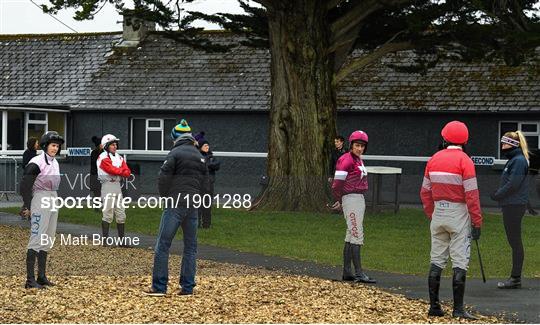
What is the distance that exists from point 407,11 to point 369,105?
8.11 meters

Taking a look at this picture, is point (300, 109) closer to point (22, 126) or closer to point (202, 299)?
point (202, 299)

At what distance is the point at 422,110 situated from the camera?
34.4 metres

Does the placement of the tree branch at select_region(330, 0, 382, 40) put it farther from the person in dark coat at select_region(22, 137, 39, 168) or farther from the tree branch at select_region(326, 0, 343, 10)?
the person in dark coat at select_region(22, 137, 39, 168)

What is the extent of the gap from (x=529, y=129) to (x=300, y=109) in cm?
1011

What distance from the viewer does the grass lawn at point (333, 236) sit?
1805 centimetres

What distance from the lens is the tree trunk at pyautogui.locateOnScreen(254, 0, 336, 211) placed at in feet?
86.3

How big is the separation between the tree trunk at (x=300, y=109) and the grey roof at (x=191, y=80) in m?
7.47

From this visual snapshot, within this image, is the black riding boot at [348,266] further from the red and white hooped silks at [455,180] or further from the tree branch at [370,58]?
the tree branch at [370,58]

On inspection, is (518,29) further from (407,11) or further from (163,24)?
(163,24)

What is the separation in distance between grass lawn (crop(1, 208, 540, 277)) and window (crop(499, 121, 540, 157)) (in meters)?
6.59

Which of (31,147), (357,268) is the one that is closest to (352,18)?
(31,147)

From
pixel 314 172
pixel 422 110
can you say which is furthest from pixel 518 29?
pixel 422 110

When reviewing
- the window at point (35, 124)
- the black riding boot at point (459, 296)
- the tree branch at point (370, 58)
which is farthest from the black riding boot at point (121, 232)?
the window at point (35, 124)

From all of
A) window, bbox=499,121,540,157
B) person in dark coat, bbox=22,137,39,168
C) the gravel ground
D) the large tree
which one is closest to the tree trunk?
the large tree
